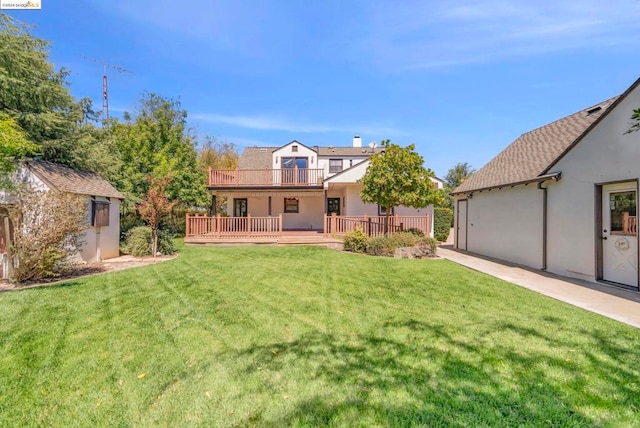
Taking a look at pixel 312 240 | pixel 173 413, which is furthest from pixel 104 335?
pixel 312 240

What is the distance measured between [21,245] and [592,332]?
11839 mm

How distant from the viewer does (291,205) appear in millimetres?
22203

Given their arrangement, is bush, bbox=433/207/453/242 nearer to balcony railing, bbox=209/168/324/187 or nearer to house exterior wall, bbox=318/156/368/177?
house exterior wall, bbox=318/156/368/177

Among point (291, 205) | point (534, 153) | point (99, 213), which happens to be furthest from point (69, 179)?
point (534, 153)

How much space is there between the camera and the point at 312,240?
48.2ft

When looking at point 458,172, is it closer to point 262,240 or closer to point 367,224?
point 367,224

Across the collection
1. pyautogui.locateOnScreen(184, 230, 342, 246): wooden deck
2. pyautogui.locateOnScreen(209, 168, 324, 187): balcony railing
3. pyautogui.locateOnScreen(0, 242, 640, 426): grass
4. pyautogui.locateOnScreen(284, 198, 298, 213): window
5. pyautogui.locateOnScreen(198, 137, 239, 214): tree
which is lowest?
pyautogui.locateOnScreen(0, 242, 640, 426): grass

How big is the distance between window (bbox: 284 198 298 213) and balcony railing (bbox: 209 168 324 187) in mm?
3344

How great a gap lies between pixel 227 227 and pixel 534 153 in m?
14.3

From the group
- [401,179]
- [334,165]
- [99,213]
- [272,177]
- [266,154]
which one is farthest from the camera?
[266,154]

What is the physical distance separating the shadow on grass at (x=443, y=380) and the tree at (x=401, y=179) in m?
8.86

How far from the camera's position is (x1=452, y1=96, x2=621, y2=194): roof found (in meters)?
9.77

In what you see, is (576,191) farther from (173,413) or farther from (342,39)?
(173,413)

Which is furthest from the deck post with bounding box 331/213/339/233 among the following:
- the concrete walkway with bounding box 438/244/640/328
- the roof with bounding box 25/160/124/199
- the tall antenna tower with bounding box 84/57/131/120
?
the tall antenna tower with bounding box 84/57/131/120
